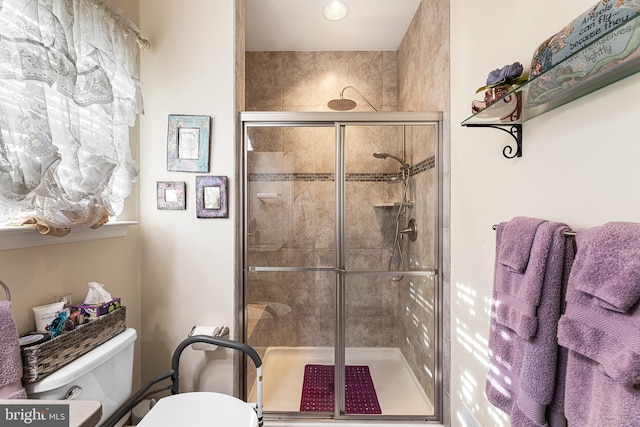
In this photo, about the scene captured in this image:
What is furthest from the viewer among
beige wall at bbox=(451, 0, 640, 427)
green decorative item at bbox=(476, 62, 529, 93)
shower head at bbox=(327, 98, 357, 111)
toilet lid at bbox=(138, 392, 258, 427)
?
shower head at bbox=(327, 98, 357, 111)

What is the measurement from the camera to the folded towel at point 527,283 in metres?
0.82

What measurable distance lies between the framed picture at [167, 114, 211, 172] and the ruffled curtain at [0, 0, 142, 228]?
23cm

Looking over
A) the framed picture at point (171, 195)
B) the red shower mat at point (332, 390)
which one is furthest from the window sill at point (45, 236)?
the red shower mat at point (332, 390)

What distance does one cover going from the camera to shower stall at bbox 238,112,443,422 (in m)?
1.79

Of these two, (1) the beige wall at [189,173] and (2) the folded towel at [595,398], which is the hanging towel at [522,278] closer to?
(2) the folded towel at [595,398]

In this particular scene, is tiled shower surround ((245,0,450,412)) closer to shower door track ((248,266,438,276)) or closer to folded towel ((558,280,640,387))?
shower door track ((248,266,438,276))

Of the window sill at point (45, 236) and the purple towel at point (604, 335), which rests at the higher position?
the window sill at point (45, 236)

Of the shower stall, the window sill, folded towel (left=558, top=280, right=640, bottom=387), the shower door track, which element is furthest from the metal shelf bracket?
the window sill

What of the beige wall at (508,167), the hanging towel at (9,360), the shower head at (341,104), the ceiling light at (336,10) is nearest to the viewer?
the beige wall at (508,167)

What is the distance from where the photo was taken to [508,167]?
1133 millimetres

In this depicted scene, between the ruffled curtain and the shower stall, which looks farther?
the shower stall

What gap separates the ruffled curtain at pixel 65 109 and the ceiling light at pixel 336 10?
4.13ft

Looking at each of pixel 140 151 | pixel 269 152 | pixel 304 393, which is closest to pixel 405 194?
pixel 269 152

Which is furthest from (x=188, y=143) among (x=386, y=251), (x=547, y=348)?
(x=547, y=348)
